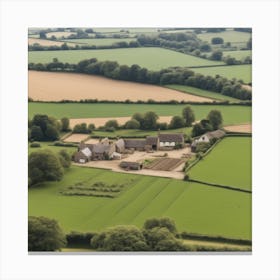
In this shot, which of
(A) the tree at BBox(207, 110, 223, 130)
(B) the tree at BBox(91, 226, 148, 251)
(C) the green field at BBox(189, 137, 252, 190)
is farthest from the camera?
(A) the tree at BBox(207, 110, 223, 130)

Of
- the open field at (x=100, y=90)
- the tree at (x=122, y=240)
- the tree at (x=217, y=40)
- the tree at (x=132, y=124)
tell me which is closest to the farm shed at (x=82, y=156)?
the tree at (x=132, y=124)

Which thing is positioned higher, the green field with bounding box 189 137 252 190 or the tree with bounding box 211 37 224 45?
the tree with bounding box 211 37 224 45

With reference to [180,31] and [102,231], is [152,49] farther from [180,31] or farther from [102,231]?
[102,231]

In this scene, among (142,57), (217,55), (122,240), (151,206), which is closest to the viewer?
(122,240)

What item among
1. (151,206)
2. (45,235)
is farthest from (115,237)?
(45,235)

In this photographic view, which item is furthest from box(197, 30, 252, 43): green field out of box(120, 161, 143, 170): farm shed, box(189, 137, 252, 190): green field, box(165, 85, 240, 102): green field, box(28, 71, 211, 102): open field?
box(120, 161, 143, 170): farm shed

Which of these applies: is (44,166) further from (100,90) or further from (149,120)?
(149,120)

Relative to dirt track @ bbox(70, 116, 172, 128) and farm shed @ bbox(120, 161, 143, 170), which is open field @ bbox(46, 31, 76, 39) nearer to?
dirt track @ bbox(70, 116, 172, 128)

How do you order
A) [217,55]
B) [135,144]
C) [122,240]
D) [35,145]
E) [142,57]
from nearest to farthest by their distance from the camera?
[122,240] → [35,145] → [135,144] → [142,57] → [217,55]
